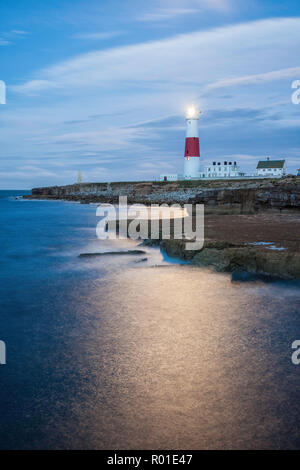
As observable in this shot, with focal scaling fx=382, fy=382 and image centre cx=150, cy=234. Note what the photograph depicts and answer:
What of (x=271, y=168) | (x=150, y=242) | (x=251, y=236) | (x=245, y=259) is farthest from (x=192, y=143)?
(x=245, y=259)

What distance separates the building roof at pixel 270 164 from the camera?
6403 cm

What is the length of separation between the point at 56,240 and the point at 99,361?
1446cm

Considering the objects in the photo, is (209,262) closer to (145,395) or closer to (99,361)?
(99,361)

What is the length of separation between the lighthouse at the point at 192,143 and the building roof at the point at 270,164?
12708mm

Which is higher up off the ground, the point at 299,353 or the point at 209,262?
the point at 209,262

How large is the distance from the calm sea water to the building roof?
5905 cm

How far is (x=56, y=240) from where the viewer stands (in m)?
19.2

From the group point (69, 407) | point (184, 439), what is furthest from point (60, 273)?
point (184, 439)

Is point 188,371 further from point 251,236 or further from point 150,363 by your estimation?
point 251,236

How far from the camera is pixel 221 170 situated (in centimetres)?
6781

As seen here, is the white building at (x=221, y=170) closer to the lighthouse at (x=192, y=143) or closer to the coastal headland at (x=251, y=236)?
the lighthouse at (x=192, y=143)

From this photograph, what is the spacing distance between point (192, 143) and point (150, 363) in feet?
181

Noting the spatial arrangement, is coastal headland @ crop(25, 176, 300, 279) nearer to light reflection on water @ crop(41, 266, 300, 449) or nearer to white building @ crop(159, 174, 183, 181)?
light reflection on water @ crop(41, 266, 300, 449)
